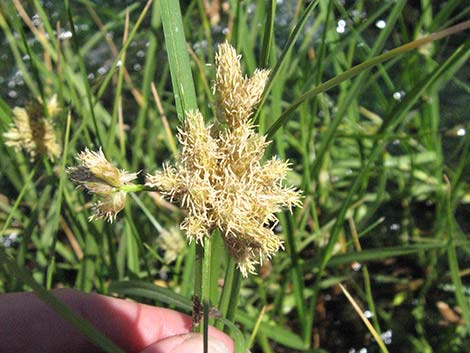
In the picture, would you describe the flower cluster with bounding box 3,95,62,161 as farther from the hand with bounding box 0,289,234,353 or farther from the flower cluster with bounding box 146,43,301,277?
the flower cluster with bounding box 146,43,301,277

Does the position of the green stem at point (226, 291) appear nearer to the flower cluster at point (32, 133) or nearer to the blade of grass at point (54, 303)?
the blade of grass at point (54, 303)

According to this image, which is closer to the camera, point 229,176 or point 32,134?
point 229,176

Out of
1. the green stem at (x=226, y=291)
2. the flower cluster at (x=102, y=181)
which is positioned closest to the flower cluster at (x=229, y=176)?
the flower cluster at (x=102, y=181)

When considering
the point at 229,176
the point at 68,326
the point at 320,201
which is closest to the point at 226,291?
Result: the point at 229,176

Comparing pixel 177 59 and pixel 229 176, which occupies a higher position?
pixel 177 59

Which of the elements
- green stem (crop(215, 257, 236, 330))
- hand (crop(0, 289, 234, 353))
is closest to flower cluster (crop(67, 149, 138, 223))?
green stem (crop(215, 257, 236, 330))

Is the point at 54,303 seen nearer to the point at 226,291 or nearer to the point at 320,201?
the point at 226,291

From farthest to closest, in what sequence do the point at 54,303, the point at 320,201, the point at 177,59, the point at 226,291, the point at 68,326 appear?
1. the point at 320,201
2. the point at 68,326
3. the point at 226,291
4. the point at 177,59
5. the point at 54,303
